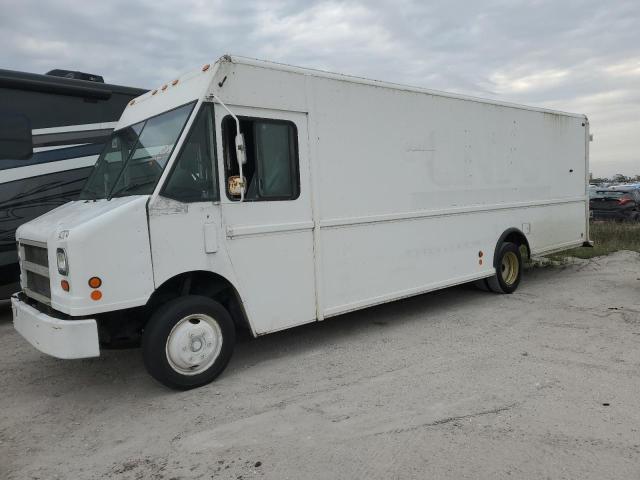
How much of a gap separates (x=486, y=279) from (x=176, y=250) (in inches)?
Result: 200

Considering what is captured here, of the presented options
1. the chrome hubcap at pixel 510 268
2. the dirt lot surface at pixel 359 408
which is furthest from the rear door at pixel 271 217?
the chrome hubcap at pixel 510 268

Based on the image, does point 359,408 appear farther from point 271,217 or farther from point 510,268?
point 510,268

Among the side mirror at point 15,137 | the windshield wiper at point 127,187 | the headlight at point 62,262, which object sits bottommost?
the headlight at point 62,262

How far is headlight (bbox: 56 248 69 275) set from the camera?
3.97 m

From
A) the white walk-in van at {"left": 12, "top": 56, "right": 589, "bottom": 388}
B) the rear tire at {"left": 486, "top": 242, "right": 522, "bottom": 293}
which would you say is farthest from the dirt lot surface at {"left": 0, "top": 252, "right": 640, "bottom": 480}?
the rear tire at {"left": 486, "top": 242, "right": 522, "bottom": 293}

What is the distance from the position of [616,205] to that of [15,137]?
17886 millimetres

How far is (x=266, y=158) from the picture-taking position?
16.4ft

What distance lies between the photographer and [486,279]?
7.88m

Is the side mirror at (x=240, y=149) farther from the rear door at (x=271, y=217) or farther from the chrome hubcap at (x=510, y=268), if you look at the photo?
the chrome hubcap at (x=510, y=268)

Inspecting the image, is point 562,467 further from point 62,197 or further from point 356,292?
point 62,197

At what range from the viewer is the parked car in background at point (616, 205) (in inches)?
706

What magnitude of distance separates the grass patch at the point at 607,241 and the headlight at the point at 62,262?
9.98m

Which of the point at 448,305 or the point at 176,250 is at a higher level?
the point at 176,250

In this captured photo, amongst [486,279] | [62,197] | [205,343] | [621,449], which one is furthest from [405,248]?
[62,197]
